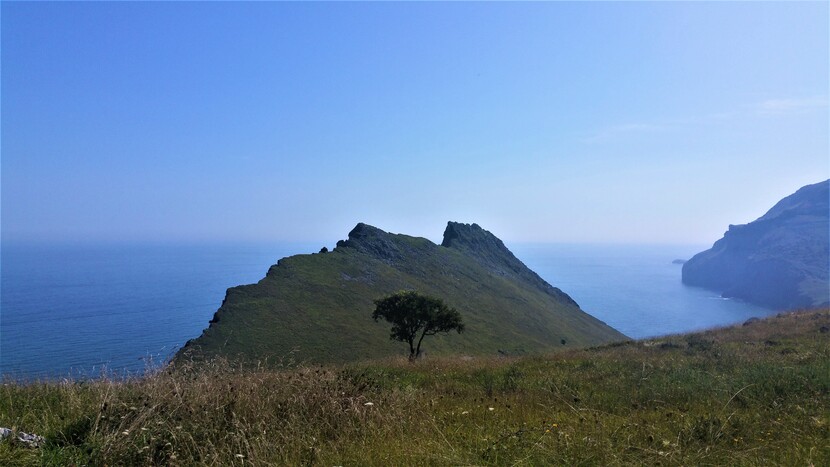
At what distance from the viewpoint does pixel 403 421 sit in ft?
20.4

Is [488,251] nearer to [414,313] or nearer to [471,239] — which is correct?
[471,239]

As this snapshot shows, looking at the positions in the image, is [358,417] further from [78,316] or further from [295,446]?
[78,316]

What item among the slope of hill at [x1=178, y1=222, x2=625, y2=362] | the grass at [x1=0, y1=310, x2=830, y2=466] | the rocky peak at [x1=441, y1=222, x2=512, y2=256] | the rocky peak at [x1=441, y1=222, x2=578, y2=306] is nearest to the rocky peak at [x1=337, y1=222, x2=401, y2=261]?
the slope of hill at [x1=178, y1=222, x2=625, y2=362]

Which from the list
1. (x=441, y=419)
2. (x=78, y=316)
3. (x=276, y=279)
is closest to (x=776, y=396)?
(x=441, y=419)

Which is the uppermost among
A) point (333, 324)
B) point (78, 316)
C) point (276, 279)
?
point (276, 279)

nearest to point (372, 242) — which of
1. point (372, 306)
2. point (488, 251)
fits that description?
point (372, 306)

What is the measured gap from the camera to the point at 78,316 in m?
128

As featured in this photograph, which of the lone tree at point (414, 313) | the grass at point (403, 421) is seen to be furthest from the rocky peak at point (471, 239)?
the grass at point (403, 421)

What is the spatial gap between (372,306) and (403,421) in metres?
81.1

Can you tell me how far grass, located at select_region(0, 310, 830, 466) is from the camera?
499cm

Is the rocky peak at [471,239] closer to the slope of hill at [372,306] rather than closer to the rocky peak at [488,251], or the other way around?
the rocky peak at [488,251]

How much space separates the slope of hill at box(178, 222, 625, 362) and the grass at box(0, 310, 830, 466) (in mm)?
33806

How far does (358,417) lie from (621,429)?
3.53 meters

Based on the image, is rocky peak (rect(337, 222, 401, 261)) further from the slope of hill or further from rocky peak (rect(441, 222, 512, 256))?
rocky peak (rect(441, 222, 512, 256))
